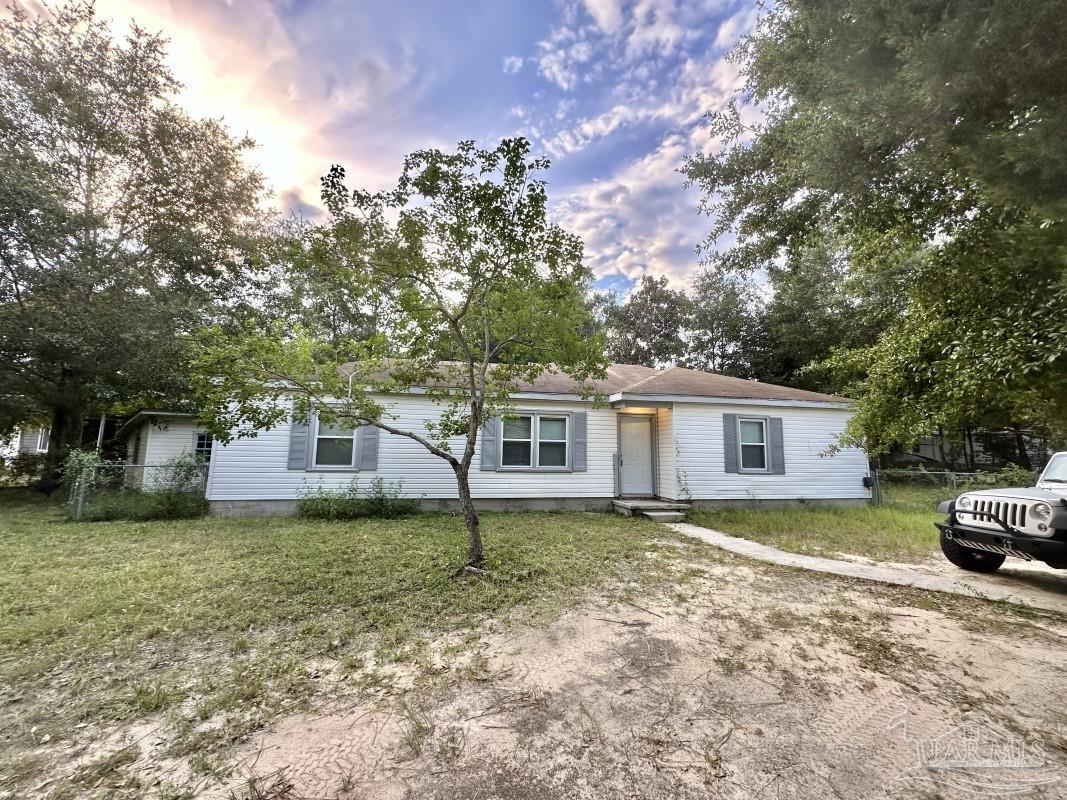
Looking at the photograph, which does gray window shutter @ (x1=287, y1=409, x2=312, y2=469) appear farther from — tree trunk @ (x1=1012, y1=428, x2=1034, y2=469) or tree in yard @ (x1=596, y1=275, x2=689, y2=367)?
tree trunk @ (x1=1012, y1=428, x2=1034, y2=469)

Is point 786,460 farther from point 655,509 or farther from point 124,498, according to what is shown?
point 124,498

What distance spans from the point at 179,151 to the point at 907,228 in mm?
17635

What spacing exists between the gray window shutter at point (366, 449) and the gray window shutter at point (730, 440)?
7.98 m

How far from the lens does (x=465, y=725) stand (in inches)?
92.0

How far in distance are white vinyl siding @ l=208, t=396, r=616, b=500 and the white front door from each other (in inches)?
13.3

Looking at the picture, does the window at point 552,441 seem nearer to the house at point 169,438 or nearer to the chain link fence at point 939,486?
the chain link fence at point 939,486

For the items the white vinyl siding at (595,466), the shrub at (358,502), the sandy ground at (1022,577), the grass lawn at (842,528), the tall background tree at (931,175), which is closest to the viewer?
the tall background tree at (931,175)

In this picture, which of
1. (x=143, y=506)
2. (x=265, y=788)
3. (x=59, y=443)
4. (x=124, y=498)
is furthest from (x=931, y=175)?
(x=59, y=443)

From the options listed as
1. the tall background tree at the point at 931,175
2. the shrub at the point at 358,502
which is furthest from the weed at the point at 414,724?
the shrub at the point at 358,502

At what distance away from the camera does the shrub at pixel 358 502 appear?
8523 mm

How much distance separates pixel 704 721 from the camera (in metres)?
2.40

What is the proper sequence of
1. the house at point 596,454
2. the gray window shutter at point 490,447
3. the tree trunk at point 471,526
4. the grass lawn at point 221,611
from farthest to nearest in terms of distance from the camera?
the gray window shutter at point 490,447
the house at point 596,454
the tree trunk at point 471,526
the grass lawn at point 221,611

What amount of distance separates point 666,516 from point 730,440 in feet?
9.08

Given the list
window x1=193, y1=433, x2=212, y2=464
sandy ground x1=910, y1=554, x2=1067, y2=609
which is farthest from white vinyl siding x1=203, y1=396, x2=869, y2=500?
window x1=193, y1=433, x2=212, y2=464
